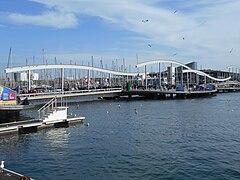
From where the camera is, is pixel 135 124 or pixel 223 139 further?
pixel 135 124

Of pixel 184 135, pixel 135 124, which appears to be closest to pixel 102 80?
pixel 135 124

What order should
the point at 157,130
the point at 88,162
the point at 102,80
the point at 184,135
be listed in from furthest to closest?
the point at 102,80 → the point at 157,130 → the point at 184,135 → the point at 88,162

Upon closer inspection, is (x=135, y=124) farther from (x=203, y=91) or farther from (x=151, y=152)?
(x=203, y=91)

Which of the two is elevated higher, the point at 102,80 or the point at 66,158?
the point at 102,80

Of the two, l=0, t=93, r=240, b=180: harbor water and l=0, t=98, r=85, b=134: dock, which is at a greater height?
l=0, t=98, r=85, b=134: dock

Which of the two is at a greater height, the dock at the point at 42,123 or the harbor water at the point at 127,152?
the dock at the point at 42,123

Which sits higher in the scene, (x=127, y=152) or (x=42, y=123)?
(x=42, y=123)

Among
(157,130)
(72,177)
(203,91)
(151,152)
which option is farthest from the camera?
(203,91)

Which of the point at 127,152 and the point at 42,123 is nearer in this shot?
the point at 127,152

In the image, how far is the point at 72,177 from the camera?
1783 cm

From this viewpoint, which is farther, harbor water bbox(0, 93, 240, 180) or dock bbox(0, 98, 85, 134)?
dock bbox(0, 98, 85, 134)

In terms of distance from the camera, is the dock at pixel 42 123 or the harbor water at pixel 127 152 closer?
the harbor water at pixel 127 152

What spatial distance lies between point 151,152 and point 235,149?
6.15 metres

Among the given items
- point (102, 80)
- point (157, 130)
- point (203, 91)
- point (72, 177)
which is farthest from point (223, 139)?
point (102, 80)
